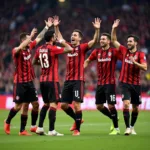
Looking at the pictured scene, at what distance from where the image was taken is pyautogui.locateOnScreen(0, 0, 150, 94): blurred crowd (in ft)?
118

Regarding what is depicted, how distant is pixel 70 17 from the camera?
38094 millimetres

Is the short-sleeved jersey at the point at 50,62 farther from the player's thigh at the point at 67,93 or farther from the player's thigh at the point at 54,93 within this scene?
the player's thigh at the point at 67,93

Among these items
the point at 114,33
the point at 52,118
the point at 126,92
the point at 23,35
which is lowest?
the point at 52,118

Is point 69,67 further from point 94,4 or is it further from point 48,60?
point 94,4

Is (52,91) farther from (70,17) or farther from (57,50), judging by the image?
(70,17)

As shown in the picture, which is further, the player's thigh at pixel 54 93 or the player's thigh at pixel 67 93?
the player's thigh at pixel 67 93

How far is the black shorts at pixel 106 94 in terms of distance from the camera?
15.2 m

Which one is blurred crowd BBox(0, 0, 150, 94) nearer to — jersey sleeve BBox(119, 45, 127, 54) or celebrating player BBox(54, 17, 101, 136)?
jersey sleeve BBox(119, 45, 127, 54)

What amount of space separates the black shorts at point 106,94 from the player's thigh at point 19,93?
2.03 m

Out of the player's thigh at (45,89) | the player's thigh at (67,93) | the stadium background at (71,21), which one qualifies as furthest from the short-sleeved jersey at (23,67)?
the stadium background at (71,21)

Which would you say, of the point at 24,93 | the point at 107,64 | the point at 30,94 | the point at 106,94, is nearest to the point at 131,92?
the point at 106,94

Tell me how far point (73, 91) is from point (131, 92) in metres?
1.51

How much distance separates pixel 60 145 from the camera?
11.8 metres

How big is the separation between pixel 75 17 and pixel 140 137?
82.1 feet
